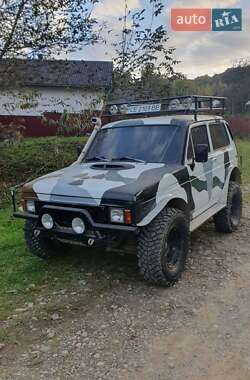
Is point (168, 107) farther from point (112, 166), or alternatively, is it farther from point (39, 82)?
point (39, 82)

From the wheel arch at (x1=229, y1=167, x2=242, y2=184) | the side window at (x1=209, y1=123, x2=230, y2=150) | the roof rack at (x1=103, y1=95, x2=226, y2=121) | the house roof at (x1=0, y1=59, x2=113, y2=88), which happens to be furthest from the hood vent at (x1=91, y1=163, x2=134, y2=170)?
the house roof at (x1=0, y1=59, x2=113, y2=88)

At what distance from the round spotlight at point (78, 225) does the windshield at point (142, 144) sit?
124 cm

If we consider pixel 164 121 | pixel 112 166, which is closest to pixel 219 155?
pixel 164 121

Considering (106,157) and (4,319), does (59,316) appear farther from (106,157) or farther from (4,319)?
(106,157)

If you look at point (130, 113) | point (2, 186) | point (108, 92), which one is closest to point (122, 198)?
point (130, 113)

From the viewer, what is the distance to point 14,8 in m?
9.32

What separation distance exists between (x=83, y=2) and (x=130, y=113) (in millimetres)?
5109

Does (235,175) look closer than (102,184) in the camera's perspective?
No

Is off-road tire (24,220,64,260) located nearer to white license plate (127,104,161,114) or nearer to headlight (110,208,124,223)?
headlight (110,208,124,223)

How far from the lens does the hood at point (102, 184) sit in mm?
4234

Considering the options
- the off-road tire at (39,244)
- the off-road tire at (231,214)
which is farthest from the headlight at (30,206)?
the off-road tire at (231,214)

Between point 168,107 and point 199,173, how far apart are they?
4.11 ft

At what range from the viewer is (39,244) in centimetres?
522

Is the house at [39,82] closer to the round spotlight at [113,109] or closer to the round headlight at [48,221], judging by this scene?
the round spotlight at [113,109]
